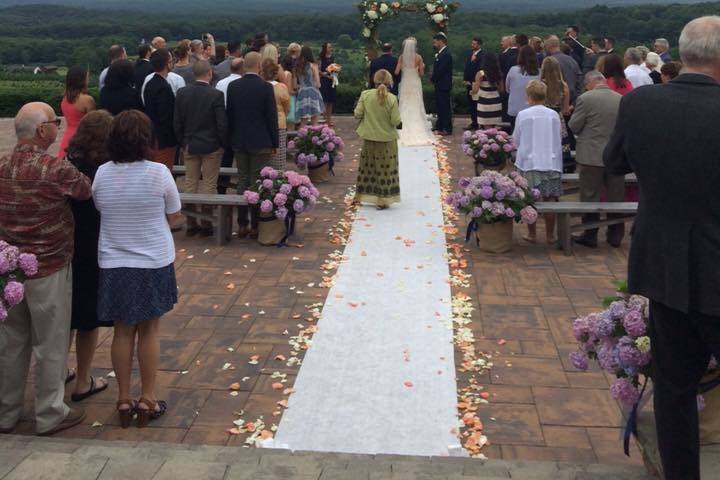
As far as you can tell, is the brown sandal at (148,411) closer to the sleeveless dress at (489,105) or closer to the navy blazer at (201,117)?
the navy blazer at (201,117)

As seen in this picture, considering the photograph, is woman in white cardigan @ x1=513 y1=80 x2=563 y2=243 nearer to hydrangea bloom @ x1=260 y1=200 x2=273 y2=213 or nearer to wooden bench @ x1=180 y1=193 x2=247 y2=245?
hydrangea bloom @ x1=260 y1=200 x2=273 y2=213

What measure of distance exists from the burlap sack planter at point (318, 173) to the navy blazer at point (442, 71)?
4.03 m

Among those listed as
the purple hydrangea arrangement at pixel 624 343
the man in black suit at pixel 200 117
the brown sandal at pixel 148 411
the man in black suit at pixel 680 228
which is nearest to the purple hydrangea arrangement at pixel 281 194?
the man in black suit at pixel 200 117

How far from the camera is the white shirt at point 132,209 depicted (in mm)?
4824

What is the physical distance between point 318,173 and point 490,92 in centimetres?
308

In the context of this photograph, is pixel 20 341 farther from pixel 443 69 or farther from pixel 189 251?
pixel 443 69

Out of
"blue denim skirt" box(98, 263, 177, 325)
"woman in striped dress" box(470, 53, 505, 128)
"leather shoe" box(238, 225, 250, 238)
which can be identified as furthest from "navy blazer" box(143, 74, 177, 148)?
"woman in striped dress" box(470, 53, 505, 128)

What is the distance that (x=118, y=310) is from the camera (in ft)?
16.0

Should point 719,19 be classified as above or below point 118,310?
above

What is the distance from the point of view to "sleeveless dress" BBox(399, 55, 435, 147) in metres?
15.1

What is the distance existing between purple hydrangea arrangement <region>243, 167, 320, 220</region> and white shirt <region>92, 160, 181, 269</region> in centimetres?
362

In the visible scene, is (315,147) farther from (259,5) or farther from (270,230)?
(259,5)

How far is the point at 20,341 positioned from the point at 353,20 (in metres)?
25.8

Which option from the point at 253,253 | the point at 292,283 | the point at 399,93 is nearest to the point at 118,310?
the point at 292,283
